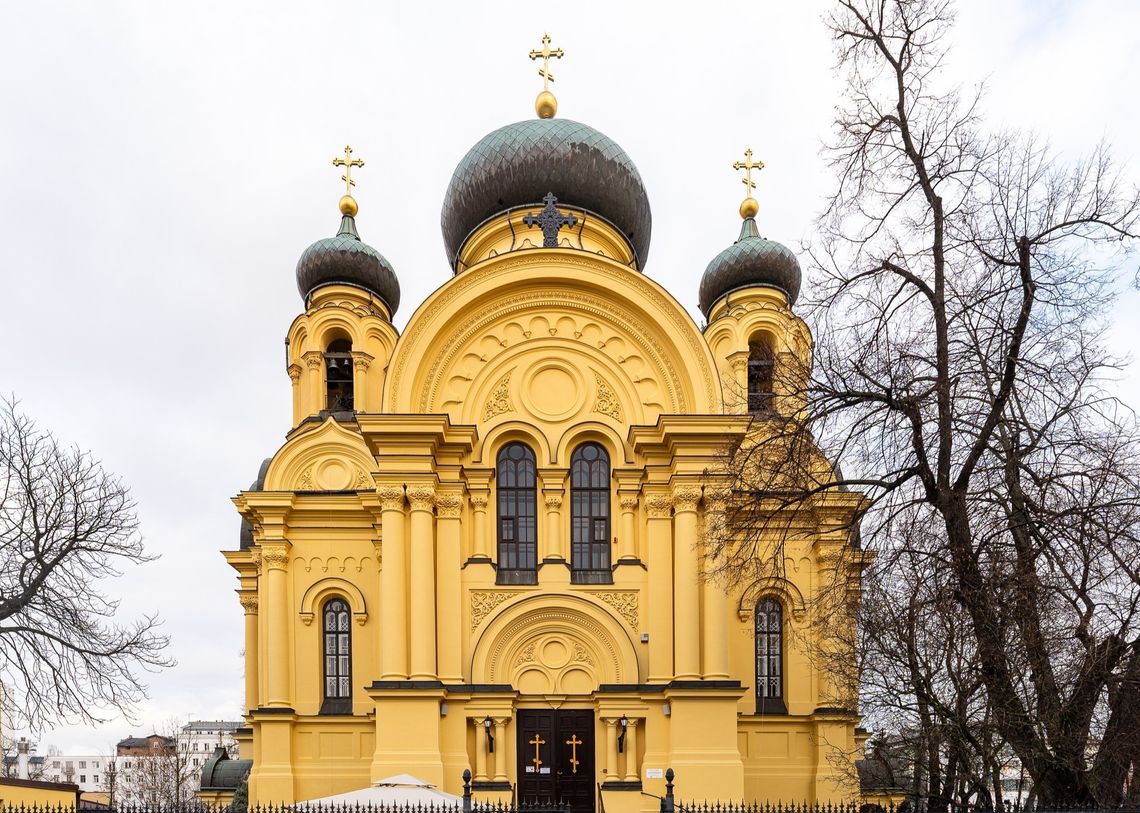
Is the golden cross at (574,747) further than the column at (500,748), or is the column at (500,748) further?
the golden cross at (574,747)

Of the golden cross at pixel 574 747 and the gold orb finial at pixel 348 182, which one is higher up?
the gold orb finial at pixel 348 182

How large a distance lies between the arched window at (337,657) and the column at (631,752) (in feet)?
22.8

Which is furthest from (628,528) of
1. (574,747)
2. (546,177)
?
(546,177)

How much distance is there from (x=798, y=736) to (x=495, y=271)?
12283 mm

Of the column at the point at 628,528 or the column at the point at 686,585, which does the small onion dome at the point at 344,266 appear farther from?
the column at the point at 686,585

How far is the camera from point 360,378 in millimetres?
28812

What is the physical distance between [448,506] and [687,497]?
4994 millimetres

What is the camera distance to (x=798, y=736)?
22953mm

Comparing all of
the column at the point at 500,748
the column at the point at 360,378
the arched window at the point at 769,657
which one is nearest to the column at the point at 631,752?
the column at the point at 500,748

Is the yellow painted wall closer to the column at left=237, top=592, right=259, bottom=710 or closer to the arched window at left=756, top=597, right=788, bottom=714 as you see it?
the arched window at left=756, top=597, right=788, bottom=714

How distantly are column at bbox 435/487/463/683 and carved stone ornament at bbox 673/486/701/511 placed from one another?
4.57 meters

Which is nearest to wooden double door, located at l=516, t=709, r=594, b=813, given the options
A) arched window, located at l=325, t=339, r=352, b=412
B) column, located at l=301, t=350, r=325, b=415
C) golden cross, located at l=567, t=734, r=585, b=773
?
golden cross, located at l=567, t=734, r=585, b=773

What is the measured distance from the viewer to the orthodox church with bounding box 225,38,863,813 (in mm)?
20703

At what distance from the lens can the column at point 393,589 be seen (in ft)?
68.0
